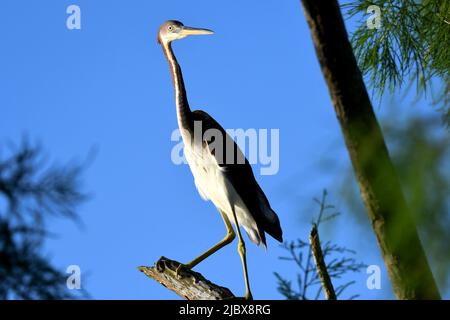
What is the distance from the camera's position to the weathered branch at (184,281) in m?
3.74

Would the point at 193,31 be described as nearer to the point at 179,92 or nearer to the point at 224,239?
the point at 179,92

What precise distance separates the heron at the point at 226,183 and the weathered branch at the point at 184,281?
15 centimetres

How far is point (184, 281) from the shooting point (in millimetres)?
3939

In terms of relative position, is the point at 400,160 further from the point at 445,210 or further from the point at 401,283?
the point at 401,283

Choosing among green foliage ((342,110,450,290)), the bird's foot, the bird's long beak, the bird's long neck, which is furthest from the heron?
green foliage ((342,110,450,290))

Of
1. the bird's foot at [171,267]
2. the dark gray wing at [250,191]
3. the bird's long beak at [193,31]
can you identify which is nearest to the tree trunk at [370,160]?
the bird's foot at [171,267]

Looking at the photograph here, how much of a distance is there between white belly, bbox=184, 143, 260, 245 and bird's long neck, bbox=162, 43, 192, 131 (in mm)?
156

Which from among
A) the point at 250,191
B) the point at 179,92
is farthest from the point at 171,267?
the point at 179,92

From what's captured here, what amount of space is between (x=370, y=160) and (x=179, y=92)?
2829 mm

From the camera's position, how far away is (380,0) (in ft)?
15.8

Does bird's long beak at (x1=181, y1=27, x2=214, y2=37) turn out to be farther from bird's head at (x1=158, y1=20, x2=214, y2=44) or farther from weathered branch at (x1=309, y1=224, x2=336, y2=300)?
weathered branch at (x1=309, y1=224, x2=336, y2=300)

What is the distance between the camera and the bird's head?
485 centimetres
